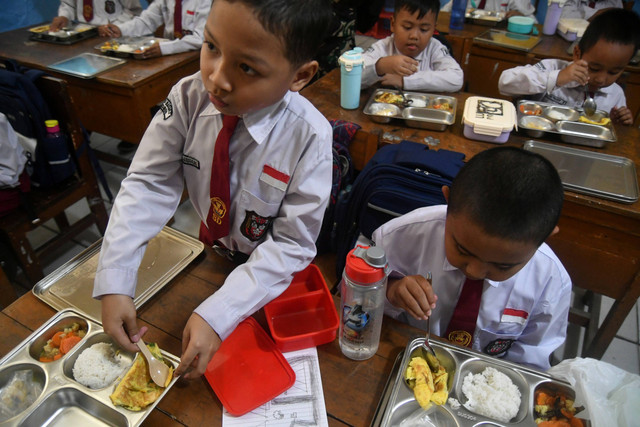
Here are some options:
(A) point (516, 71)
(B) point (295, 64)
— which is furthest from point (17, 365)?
(A) point (516, 71)

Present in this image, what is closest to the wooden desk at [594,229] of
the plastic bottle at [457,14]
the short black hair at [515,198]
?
the short black hair at [515,198]

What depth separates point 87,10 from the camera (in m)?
3.52

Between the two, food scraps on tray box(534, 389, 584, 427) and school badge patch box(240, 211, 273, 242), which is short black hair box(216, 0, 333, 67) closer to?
school badge patch box(240, 211, 273, 242)

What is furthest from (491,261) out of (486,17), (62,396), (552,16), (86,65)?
(486,17)

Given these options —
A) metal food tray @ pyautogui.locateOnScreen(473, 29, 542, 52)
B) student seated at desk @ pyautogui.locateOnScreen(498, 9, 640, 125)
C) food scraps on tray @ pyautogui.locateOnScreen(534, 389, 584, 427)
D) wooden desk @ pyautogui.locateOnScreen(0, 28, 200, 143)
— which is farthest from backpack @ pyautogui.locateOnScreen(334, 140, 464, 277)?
metal food tray @ pyautogui.locateOnScreen(473, 29, 542, 52)

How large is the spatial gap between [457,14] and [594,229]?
2.51 meters

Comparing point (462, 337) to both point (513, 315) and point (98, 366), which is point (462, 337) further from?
point (98, 366)

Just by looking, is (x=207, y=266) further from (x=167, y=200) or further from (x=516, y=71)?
(x=516, y=71)

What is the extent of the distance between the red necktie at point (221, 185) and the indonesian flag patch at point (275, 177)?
10 cm

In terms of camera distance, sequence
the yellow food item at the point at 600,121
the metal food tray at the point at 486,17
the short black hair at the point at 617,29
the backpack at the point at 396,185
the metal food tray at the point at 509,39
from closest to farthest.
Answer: the backpack at the point at 396,185, the yellow food item at the point at 600,121, the short black hair at the point at 617,29, the metal food tray at the point at 509,39, the metal food tray at the point at 486,17

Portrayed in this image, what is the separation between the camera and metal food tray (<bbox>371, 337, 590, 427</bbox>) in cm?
81

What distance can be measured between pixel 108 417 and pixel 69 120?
64.9 inches

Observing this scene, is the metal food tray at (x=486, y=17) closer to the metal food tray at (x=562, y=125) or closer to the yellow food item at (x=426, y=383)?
the metal food tray at (x=562, y=125)

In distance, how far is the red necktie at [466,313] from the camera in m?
1.06
